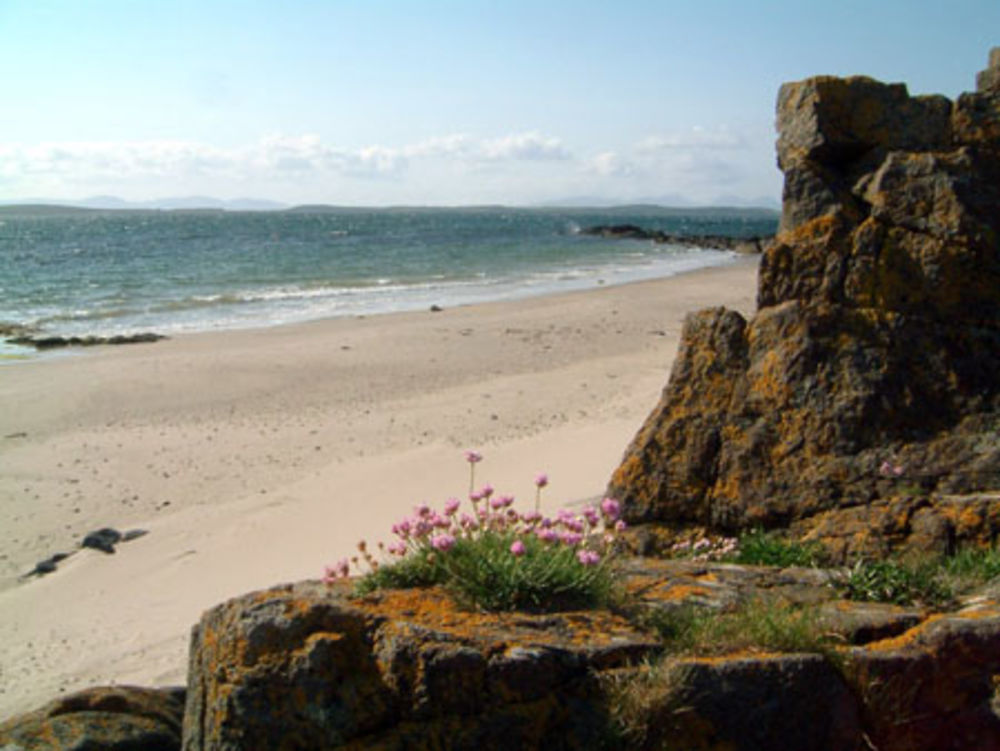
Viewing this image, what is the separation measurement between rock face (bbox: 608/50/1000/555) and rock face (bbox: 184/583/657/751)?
7.36 feet

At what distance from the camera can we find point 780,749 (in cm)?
317

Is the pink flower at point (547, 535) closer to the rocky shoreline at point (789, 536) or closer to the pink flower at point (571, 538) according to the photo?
the pink flower at point (571, 538)

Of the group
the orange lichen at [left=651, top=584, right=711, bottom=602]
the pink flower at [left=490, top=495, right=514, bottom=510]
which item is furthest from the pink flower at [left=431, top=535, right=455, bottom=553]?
the orange lichen at [left=651, top=584, right=711, bottom=602]

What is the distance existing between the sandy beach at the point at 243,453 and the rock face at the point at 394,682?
10.7ft

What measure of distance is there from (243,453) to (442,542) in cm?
898

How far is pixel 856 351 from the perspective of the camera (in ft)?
17.2

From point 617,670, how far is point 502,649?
415 mm

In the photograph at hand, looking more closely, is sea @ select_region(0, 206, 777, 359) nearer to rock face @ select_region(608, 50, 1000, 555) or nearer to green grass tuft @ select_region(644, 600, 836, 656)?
rock face @ select_region(608, 50, 1000, 555)

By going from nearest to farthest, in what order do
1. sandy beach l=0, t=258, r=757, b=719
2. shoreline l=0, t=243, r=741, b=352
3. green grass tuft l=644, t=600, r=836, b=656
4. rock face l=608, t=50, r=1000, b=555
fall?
1. green grass tuft l=644, t=600, r=836, b=656
2. rock face l=608, t=50, r=1000, b=555
3. sandy beach l=0, t=258, r=757, b=719
4. shoreline l=0, t=243, r=741, b=352

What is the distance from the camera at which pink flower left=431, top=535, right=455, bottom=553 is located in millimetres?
3670

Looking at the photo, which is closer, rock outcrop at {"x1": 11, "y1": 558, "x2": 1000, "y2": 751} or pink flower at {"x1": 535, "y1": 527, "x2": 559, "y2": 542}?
rock outcrop at {"x1": 11, "y1": 558, "x2": 1000, "y2": 751}

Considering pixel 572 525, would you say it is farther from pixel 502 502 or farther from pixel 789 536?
pixel 789 536

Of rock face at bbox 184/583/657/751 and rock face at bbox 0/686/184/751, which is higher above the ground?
rock face at bbox 184/583/657/751

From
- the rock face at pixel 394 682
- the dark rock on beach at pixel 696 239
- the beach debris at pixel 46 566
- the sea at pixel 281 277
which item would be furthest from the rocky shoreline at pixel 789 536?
the dark rock on beach at pixel 696 239
